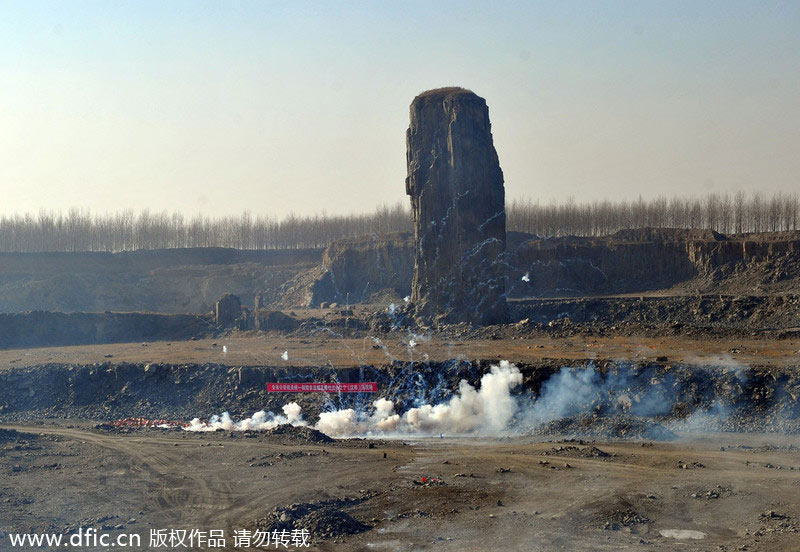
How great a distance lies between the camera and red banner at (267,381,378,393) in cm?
3734

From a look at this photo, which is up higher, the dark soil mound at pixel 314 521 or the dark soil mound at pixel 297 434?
the dark soil mound at pixel 314 521

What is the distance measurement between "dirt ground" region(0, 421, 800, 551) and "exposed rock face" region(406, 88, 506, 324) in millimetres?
19052

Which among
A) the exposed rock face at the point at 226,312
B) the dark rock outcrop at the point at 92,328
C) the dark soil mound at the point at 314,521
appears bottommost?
the dark soil mound at the point at 314,521

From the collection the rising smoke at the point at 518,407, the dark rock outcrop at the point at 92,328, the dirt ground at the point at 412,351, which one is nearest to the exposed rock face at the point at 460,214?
the dirt ground at the point at 412,351

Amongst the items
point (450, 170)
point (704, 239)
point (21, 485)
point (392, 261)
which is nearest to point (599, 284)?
point (704, 239)

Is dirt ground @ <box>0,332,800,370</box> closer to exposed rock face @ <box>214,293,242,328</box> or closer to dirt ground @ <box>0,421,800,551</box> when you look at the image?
A: exposed rock face @ <box>214,293,242,328</box>

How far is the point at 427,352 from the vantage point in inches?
1646

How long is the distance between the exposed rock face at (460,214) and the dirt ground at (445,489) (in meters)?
19.1

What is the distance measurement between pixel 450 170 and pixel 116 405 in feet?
74.2

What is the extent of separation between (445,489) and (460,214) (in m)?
27.7

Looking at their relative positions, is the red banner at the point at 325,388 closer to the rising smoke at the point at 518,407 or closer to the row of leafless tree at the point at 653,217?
the rising smoke at the point at 518,407

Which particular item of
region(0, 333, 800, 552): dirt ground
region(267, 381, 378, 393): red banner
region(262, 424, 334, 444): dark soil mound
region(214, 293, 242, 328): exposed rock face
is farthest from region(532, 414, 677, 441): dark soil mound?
region(214, 293, 242, 328): exposed rock face

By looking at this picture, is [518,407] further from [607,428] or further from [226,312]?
[226,312]

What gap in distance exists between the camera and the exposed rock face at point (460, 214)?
48.8 m
